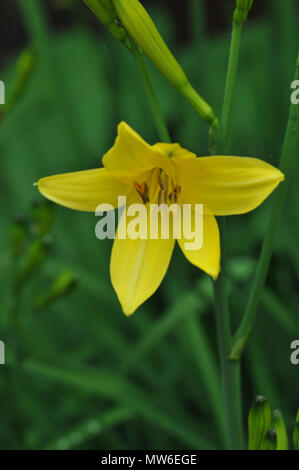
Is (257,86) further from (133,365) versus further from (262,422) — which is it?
(262,422)

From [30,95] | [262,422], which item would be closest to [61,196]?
[262,422]

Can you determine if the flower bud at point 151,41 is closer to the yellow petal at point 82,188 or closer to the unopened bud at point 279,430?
the yellow petal at point 82,188

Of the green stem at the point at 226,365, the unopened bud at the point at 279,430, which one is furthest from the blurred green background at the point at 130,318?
the unopened bud at the point at 279,430

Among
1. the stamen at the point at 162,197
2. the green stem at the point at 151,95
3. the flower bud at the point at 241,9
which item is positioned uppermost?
the flower bud at the point at 241,9

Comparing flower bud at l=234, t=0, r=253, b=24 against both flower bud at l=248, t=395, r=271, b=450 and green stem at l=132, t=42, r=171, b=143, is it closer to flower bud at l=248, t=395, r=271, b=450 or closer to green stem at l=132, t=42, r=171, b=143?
green stem at l=132, t=42, r=171, b=143

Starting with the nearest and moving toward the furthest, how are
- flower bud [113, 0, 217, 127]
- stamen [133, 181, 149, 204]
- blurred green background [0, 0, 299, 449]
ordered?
flower bud [113, 0, 217, 127], stamen [133, 181, 149, 204], blurred green background [0, 0, 299, 449]

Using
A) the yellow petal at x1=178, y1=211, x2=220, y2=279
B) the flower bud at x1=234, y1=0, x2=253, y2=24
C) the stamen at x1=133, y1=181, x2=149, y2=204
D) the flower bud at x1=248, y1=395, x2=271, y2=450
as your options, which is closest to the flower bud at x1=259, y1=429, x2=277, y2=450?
the flower bud at x1=248, y1=395, x2=271, y2=450
